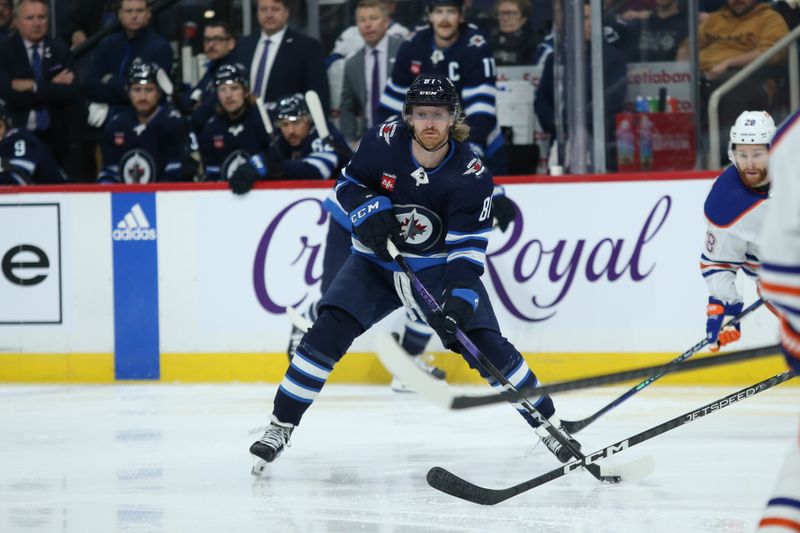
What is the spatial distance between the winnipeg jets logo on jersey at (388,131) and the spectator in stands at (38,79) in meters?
3.16

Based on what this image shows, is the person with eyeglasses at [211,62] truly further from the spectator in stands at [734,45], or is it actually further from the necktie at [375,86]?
the spectator in stands at [734,45]

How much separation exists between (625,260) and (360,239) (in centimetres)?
221

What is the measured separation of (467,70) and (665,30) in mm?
873

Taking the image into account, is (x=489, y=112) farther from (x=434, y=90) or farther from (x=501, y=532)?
(x=501, y=532)

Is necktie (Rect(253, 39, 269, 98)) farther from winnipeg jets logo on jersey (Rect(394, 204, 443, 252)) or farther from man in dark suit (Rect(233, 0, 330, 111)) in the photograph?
winnipeg jets logo on jersey (Rect(394, 204, 443, 252))

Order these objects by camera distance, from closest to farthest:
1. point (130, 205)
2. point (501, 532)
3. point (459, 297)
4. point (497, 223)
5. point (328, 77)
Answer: point (501, 532), point (459, 297), point (497, 223), point (130, 205), point (328, 77)

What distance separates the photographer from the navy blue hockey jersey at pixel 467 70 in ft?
19.4

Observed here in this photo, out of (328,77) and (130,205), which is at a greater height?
(328,77)

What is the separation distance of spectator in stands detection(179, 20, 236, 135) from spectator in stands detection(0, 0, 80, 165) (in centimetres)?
63

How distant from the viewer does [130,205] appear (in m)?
6.15

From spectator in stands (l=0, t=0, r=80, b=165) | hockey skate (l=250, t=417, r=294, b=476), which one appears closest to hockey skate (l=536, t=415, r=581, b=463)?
hockey skate (l=250, t=417, r=294, b=476)

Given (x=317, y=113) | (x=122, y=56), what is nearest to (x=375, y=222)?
(x=317, y=113)

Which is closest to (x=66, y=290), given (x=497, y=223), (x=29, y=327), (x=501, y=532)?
(x=29, y=327)

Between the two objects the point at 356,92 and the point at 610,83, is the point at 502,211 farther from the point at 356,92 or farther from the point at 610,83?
the point at 356,92
